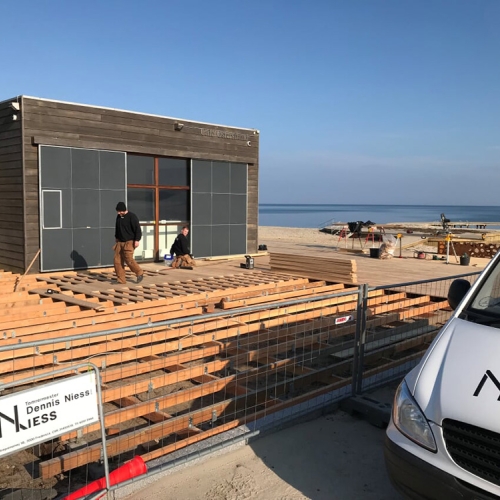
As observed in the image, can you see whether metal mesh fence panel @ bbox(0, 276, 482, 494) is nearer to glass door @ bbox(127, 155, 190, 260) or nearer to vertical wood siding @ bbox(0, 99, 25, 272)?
vertical wood siding @ bbox(0, 99, 25, 272)

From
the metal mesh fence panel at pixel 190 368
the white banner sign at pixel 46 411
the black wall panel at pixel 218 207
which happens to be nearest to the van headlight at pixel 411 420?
the metal mesh fence panel at pixel 190 368

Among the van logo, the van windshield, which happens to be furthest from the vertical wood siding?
the van logo

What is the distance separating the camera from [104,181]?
14.1 metres

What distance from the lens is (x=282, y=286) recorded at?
11.2 m

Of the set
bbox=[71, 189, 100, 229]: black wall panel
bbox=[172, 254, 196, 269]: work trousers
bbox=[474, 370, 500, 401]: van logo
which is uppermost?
bbox=[71, 189, 100, 229]: black wall panel

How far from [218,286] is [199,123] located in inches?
281

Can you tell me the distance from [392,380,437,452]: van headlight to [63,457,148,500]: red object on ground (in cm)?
182

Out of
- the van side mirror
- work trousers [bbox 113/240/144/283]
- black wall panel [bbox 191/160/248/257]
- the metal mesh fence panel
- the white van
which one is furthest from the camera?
black wall panel [bbox 191/160/248/257]

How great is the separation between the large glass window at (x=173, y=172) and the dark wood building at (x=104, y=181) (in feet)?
0.10

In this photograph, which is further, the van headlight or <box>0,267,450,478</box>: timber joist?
<box>0,267,450,478</box>: timber joist

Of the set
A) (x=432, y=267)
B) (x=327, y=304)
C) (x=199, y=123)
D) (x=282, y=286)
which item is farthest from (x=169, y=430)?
(x=432, y=267)

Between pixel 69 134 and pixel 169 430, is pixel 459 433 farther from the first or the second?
pixel 69 134

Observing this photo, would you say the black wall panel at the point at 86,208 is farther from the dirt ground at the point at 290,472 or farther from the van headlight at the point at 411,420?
the van headlight at the point at 411,420

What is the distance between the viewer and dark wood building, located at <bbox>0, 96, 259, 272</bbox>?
501 inches
